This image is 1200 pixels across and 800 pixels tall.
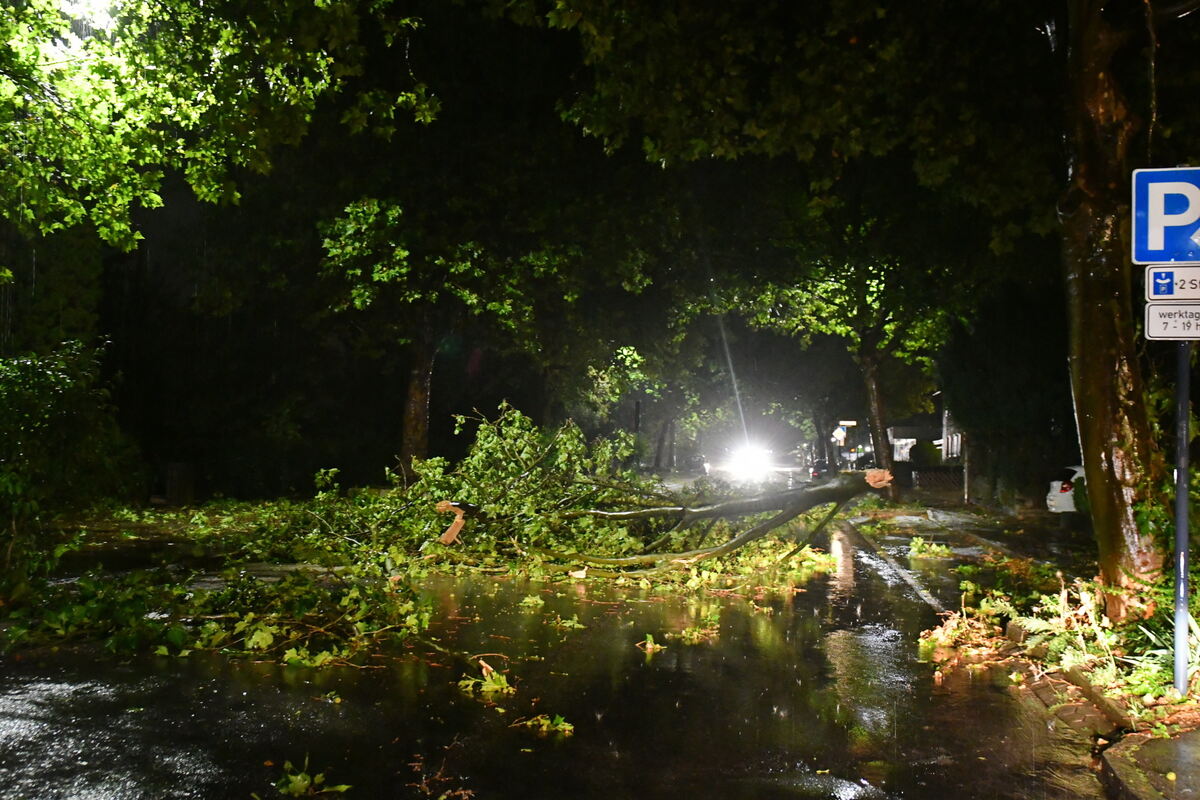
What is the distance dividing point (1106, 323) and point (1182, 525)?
2397 millimetres

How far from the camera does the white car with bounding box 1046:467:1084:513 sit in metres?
19.9

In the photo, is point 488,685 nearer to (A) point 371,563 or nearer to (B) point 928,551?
(A) point 371,563

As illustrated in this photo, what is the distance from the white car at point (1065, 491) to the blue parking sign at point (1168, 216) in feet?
49.7

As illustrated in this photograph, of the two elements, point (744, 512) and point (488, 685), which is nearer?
point (488, 685)

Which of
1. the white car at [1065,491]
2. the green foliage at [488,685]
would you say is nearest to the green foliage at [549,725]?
the green foliage at [488,685]

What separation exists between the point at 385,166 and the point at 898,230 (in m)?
9.62

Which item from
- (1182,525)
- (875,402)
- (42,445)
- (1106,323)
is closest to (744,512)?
(1106,323)

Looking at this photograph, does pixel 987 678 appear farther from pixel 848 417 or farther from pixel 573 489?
pixel 848 417

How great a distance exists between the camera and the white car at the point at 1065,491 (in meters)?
19.9

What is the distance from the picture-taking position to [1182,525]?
602cm

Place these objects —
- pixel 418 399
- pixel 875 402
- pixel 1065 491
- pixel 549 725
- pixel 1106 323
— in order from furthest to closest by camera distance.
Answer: pixel 875 402
pixel 418 399
pixel 1065 491
pixel 1106 323
pixel 549 725

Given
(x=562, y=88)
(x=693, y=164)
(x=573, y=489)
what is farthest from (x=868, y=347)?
(x=573, y=489)

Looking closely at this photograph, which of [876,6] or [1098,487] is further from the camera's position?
[876,6]

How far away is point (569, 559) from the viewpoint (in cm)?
1170
